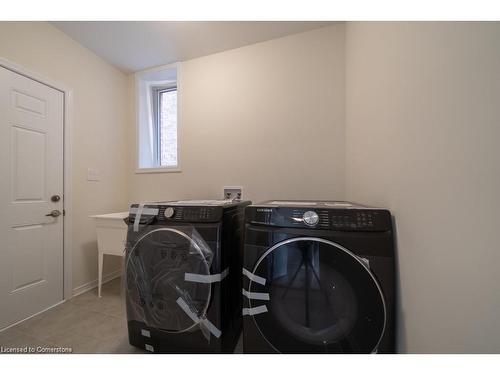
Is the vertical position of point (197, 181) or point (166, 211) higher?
point (197, 181)

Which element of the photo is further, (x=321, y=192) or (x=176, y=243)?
A: (x=321, y=192)

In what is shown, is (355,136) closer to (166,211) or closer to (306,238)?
(306,238)

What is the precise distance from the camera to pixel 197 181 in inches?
73.9

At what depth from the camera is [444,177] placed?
522mm

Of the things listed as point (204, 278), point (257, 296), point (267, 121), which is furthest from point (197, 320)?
point (267, 121)

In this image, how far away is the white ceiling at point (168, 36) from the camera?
1508 mm

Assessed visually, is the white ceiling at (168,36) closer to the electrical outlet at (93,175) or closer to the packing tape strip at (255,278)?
the electrical outlet at (93,175)

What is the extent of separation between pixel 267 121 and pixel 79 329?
213cm

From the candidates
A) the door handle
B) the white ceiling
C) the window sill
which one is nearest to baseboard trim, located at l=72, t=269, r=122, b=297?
the door handle

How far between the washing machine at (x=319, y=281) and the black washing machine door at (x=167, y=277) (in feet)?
0.81

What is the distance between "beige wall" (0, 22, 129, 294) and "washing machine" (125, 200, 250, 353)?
1.23 metres

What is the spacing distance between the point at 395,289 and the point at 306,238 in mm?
396

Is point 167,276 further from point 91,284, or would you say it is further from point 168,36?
point 168,36
